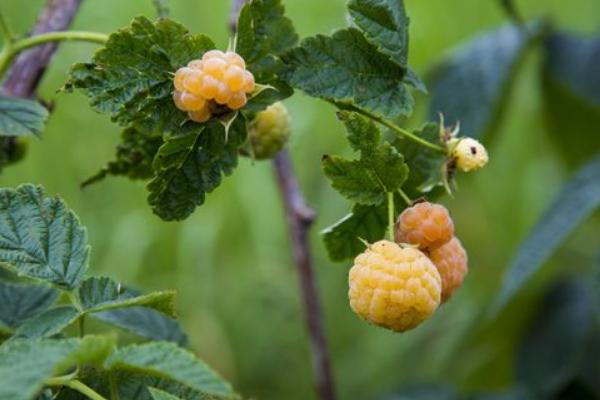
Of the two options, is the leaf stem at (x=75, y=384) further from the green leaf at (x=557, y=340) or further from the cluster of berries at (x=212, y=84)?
the green leaf at (x=557, y=340)

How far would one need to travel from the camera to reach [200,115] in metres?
0.71

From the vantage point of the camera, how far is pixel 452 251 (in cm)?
73

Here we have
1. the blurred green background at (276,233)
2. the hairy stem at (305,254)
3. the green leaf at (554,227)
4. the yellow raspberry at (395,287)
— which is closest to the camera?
the yellow raspberry at (395,287)

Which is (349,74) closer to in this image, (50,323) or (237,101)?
(237,101)

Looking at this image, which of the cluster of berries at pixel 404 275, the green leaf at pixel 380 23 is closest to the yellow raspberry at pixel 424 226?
the cluster of berries at pixel 404 275

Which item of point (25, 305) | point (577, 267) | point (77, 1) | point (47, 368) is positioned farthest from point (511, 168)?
point (47, 368)

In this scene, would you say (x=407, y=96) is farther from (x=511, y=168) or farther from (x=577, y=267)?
(x=511, y=168)

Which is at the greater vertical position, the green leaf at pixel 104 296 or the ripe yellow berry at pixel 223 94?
the ripe yellow berry at pixel 223 94

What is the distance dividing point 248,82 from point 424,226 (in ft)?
0.46

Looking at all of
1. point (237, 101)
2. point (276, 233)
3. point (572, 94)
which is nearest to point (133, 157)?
point (237, 101)

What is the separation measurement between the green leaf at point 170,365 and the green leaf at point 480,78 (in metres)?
0.85

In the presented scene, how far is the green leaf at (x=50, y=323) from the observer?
69 cm

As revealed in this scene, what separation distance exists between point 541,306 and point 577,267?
0.49ft

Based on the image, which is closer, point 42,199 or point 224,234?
point 42,199
